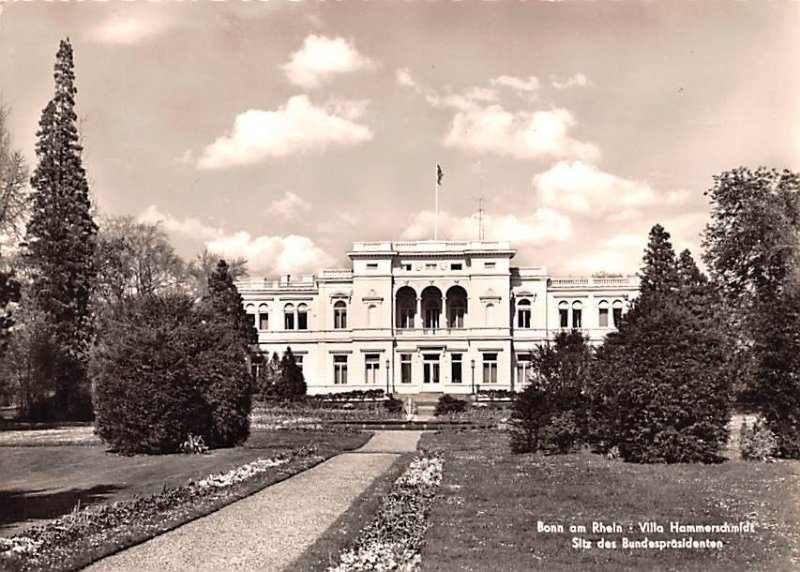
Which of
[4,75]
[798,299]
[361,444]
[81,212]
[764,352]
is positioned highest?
[81,212]

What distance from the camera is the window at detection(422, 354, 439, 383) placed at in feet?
192

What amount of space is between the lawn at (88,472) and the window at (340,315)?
121 ft

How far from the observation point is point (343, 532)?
10289 millimetres

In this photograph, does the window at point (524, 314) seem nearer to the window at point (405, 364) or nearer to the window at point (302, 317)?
the window at point (405, 364)

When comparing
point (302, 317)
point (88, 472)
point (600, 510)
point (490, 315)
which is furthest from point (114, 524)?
point (302, 317)

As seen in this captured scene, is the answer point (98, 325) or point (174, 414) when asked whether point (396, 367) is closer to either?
point (98, 325)

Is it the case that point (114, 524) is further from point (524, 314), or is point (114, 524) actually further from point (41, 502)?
point (524, 314)

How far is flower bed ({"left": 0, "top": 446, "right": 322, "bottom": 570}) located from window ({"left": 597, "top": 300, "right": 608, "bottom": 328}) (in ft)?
156

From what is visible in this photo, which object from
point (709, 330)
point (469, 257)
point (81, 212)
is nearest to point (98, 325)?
point (81, 212)

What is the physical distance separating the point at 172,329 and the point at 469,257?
40.1 m

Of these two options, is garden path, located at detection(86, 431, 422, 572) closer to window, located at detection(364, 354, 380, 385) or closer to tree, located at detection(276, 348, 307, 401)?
tree, located at detection(276, 348, 307, 401)

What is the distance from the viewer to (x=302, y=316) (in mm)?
62812

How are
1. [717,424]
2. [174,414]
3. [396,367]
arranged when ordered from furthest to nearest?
[396,367]
[174,414]
[717,424]

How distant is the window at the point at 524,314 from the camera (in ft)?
198
